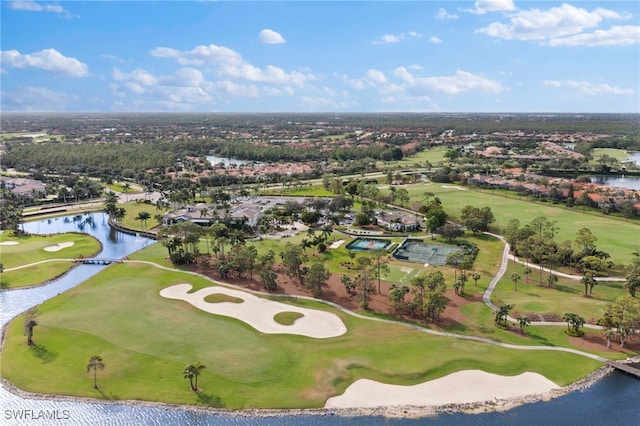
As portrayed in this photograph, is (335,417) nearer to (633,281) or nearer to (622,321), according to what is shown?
(622,321)

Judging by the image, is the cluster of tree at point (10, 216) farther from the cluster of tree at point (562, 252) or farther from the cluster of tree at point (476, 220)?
the cluster of tree at point (562, 252)

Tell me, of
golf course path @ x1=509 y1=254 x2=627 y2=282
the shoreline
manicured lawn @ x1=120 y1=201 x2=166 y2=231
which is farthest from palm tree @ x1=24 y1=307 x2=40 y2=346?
golf course path @ x1=509 y1=254 x2=627 y2=282

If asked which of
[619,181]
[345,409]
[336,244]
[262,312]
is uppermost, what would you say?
[619,181]

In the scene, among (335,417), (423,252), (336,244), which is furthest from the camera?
(336,244)

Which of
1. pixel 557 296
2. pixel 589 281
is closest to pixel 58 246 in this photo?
pixel 557 296

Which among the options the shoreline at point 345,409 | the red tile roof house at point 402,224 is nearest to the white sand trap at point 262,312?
the shoreline at point 345,409

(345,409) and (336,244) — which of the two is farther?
(336,244)

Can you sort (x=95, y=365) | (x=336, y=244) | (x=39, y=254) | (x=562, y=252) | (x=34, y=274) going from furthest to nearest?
(x=336, y=244), (x=39, y=254), (x=562, y=252), (x=34, y=274), (x=95, y=365)
